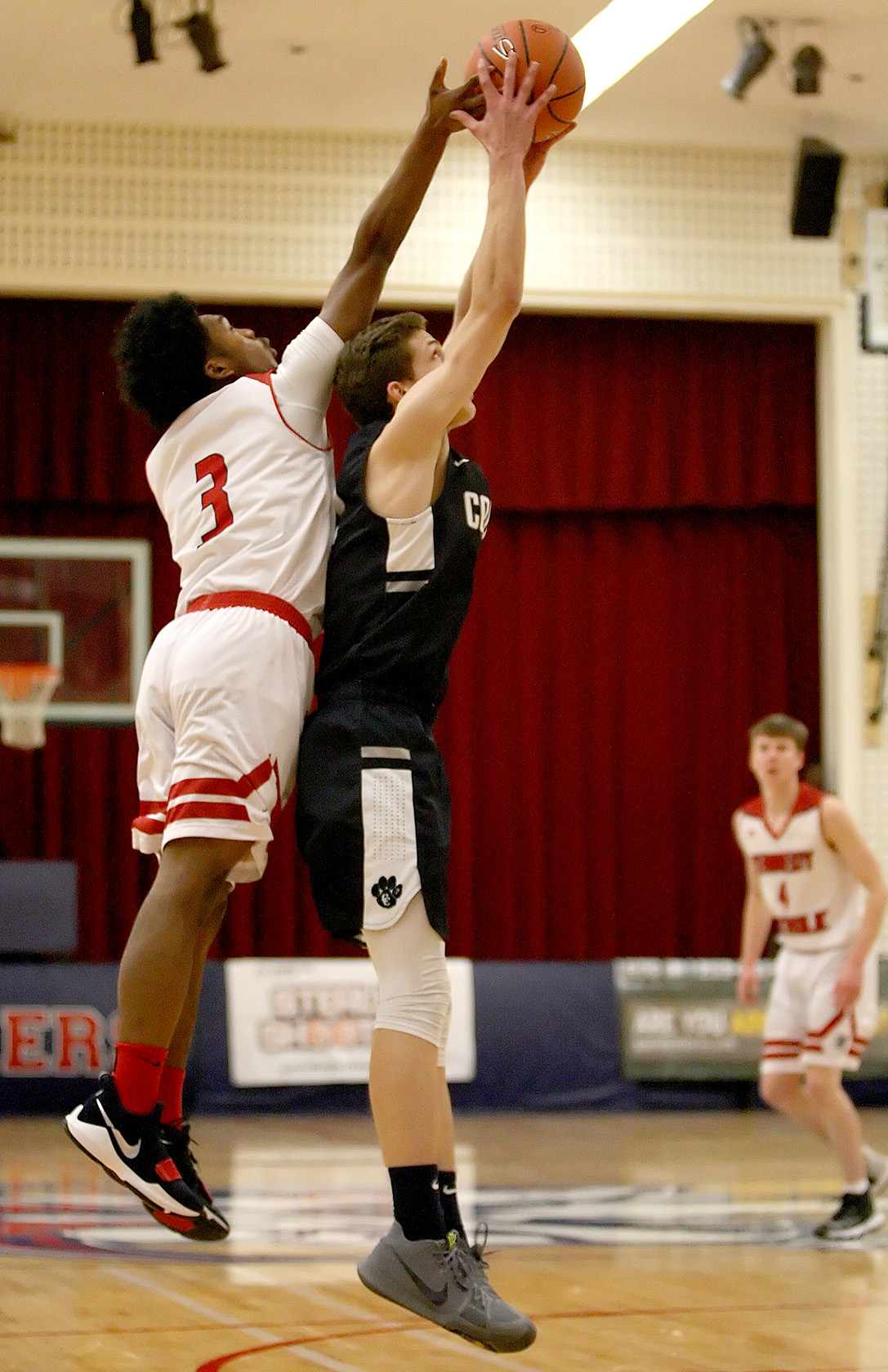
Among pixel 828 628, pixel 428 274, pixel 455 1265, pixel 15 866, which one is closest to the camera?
pixel 455 1265

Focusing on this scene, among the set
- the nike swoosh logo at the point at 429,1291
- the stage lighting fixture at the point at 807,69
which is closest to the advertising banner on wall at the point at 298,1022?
the stage lighting fixture at the point at 807,69

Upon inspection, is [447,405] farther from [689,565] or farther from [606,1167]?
[689,565]

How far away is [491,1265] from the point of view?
5.41 meters

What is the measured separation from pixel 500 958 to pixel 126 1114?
26.7ft

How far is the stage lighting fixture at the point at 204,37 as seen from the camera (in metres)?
8.90

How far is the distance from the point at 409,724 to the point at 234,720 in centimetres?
35

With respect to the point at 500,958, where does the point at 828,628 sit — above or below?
above

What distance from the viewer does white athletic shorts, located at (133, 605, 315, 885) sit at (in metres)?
3.58

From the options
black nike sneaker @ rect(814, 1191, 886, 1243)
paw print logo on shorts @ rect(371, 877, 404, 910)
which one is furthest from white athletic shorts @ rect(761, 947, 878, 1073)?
paw print logo on shorts @ rect(371, 877, 404, 910)

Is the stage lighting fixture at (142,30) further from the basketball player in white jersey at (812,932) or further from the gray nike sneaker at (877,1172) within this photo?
the gray nike sneaker at (877,1172)

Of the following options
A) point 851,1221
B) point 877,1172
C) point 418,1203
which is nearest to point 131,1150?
point 418,1203

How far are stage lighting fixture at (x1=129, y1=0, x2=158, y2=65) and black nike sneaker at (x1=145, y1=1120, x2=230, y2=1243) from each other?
6.59 metres

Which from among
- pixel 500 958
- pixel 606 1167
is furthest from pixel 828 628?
pixel 606 1167

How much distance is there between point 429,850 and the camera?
357 cm
